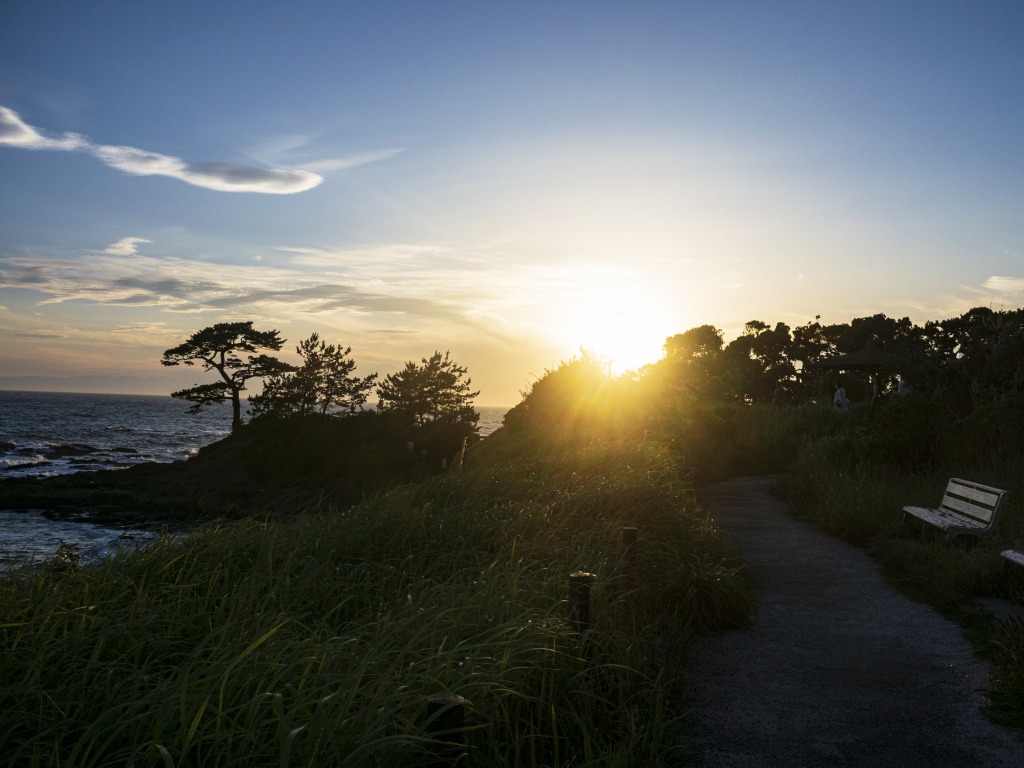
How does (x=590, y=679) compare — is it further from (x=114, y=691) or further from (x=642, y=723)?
(x=114, y=691)

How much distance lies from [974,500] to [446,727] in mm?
7741

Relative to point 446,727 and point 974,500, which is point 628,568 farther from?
point 974,500

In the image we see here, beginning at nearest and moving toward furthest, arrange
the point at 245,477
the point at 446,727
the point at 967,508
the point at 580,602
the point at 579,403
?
1. the point at 446,727
2. the point at 580,602
3. the point at 967,508
4. the point at 579,403
5. the point at 245,477

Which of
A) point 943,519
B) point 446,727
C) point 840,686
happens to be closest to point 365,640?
point 446,727

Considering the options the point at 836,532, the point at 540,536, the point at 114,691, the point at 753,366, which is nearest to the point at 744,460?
the point at 836,532

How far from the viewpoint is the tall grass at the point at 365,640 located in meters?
2.95

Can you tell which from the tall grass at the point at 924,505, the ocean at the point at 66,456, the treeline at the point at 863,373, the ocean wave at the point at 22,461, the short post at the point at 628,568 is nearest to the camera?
the tall grass at the point at 924,505

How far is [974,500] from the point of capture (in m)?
8.41

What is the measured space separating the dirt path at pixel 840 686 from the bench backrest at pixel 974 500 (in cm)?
142

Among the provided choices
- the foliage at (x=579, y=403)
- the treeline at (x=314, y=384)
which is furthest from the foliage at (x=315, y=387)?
the foliage at (x=579, y=403)

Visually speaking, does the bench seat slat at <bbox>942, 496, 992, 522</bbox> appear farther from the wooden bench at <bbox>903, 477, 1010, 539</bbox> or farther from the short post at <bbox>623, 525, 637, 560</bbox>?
the short post at <bbox>623, 525, 637, 560</bbox>

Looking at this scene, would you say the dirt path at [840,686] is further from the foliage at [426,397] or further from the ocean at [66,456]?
the foliage at [426,397]

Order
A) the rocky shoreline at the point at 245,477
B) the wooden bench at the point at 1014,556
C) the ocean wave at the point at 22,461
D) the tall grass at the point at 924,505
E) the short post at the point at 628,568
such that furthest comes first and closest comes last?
the ocean wave at the point at 22,461 < the rocky shoreline at the point at 245,477 < the wooden bench at the point at 1014,556 < the short post at the point at 628,568 < the tall grass at the point at 924,505

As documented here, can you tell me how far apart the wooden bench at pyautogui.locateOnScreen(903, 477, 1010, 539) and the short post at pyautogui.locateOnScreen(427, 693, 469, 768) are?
22.3 ft
